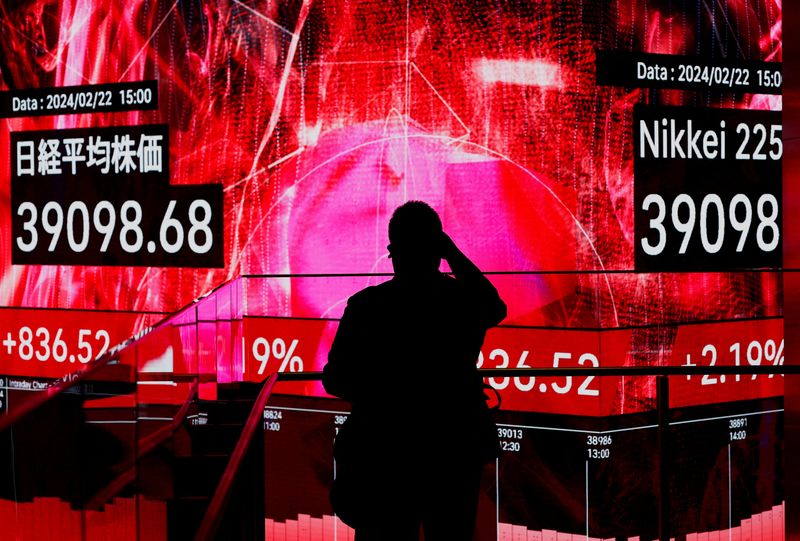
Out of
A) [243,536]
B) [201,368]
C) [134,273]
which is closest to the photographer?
[243,536]

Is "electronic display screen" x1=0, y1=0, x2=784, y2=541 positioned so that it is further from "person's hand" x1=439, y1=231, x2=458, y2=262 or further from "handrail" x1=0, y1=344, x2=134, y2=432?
"handrail" x1=0, y1=344, x2=134, y2=432

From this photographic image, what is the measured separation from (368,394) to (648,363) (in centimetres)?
444

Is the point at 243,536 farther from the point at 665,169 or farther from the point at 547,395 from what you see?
the point at 665,169

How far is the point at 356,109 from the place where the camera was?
7.68 m

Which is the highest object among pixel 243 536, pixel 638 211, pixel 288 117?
pixel 288 117

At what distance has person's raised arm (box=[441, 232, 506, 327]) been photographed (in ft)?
9.97

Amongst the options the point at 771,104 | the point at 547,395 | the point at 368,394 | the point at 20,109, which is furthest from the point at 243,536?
the point at 20,109

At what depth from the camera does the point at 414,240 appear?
2934 mm

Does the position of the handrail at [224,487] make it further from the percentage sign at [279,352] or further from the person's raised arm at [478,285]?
the percentage sign at [279,352]

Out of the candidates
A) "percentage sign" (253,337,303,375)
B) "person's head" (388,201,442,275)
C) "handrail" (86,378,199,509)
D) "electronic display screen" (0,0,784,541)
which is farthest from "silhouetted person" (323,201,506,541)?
"percentage sign" (253,337,303,375)

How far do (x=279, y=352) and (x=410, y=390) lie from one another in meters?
5.16

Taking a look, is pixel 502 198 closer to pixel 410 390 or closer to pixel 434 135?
pixel 434 135

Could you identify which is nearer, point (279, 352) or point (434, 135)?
point (434, 135)

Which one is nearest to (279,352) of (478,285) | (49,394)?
(478,285)
